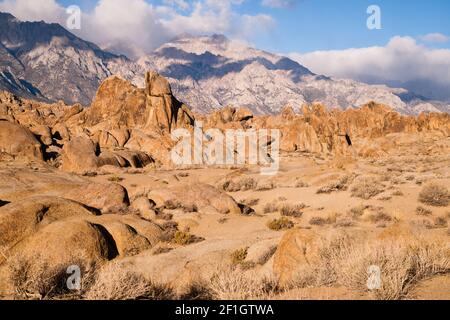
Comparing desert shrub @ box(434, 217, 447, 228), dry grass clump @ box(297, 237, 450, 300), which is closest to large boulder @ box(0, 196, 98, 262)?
dry grass clump @ box(297, 237, 450, 300)

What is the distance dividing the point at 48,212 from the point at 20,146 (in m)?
31.3

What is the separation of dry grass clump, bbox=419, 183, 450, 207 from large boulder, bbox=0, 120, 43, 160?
3543cm

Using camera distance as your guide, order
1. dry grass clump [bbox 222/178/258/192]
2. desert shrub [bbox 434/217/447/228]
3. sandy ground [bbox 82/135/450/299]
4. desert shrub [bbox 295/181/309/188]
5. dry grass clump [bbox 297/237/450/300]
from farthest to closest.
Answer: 1. dry grass clump [bbox 222/178/258/192]
2. desert shrub [bbox 295/181/309/188]
3. desert shrub [bbox 434/217/447/228]
4. sandy ground [bbox 82/135/450/299]
5. dry grass clump [bbox 297/237/450/300]

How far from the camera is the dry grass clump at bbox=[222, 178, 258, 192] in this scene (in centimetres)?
2970

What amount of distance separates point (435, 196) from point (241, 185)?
14132 mm

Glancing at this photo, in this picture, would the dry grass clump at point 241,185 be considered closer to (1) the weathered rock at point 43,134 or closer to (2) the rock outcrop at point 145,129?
(2) the rock outcrop at point 145,129

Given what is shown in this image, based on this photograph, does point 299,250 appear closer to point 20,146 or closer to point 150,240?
point 150,240

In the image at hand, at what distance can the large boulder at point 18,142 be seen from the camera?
133ft

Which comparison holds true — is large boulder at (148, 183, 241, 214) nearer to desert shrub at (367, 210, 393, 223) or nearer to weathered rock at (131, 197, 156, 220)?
weathered rock at (131, 197, 156, 220)

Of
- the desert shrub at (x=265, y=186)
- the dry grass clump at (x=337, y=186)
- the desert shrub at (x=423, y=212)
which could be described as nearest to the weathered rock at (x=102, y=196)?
the desert shrub at (x=265, y=186)

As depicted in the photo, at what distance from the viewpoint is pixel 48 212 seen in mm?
14062

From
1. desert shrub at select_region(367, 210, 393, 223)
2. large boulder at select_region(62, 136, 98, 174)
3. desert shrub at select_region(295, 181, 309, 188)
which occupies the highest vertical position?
large boulder at select_region(62, 136, 98, 174)

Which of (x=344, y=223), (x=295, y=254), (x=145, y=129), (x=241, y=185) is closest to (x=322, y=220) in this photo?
(x=344, y=223)
